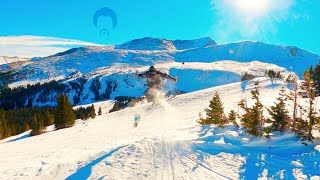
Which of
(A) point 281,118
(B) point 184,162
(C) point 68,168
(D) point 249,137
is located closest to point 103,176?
(C) point 68,168

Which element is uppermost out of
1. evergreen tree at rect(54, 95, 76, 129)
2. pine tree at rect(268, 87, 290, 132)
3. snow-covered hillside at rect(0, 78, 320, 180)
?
pine tree at rect(268, 87, 290, 132)

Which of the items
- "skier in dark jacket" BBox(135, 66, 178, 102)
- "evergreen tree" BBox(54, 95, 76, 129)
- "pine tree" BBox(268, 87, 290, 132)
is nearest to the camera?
"pine tree" BBox(268, 87, 290, 132)

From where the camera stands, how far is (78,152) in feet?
76.9

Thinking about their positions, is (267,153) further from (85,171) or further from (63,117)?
(63,117)

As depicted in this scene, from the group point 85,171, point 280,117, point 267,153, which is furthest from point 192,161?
point 280,117

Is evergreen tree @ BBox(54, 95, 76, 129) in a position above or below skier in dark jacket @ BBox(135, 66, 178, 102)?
below

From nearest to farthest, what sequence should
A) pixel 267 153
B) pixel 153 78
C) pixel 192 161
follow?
pixel 192 161 → pixel 267 153 → pixel 153 78

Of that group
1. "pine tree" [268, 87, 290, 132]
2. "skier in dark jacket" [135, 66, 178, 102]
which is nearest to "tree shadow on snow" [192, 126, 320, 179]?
"pine tree" [268, 87, 290, 132]

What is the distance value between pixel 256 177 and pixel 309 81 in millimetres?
10103

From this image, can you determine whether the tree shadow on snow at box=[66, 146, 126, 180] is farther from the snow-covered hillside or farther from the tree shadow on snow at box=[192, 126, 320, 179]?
the tree shadow on snow at box=[192, 126, 320, 179]

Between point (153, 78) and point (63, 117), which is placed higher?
point (153, 78)

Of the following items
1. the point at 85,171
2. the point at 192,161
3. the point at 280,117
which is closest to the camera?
the point at 85,171

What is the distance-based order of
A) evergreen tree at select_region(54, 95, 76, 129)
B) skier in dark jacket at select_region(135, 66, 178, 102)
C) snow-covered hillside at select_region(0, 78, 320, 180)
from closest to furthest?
snow-covered hillside at select_region(0, 78, 320, 180)
skier in dark jacket at select_region(135, 66, 178, 102)
evergreen tree at select_region(54, 95, 76, 129)

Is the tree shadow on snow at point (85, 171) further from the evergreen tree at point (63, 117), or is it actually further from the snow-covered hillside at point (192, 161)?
the evergreen tree at point (63, 117)
